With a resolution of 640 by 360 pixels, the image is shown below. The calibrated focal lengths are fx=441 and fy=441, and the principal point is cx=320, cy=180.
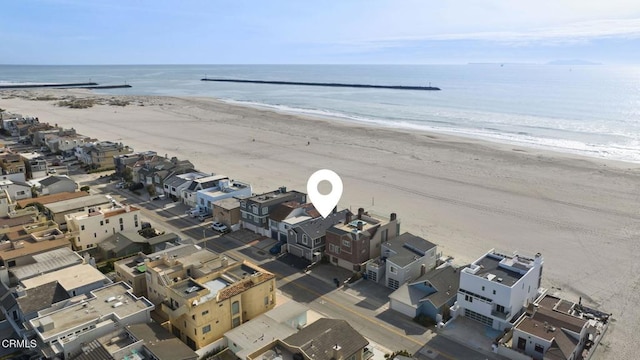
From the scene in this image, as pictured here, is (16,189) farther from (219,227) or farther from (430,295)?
(430,295)

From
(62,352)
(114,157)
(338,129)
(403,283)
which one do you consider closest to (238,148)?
(114,157)

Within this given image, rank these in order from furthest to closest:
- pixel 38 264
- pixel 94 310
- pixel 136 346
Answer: pixel 38 264 < pixel 94 310 < pixel 136 346

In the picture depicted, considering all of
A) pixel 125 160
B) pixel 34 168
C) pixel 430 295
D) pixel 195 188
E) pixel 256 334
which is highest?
pixel 125 160

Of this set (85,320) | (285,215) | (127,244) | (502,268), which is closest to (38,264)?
(127,244)

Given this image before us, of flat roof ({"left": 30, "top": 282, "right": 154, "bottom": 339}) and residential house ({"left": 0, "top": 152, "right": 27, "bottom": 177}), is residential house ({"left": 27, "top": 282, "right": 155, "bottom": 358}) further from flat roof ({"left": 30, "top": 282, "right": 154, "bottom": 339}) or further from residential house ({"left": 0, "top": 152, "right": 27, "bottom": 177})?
residential house ({"left": 0, "top": 152, "right": 27, "bottom": 177})

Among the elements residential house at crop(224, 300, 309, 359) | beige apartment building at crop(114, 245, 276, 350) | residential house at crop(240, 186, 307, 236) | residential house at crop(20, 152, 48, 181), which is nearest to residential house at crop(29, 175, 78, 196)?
residential house at crop(20, 152, 48, 181)

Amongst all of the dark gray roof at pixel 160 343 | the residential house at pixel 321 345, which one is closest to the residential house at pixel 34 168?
the dark gray roof at pixel 160 343

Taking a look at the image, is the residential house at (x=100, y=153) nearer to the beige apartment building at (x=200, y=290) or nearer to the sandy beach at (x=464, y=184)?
the sandy beach at (x=464, y=184)
